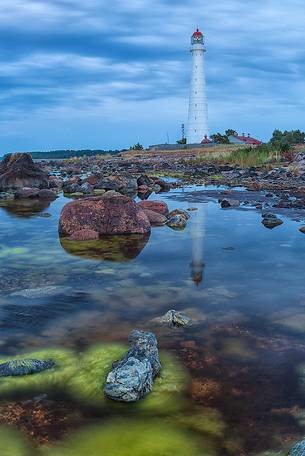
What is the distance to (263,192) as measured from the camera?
20391 mm

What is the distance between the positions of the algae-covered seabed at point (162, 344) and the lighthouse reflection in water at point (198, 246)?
0.04m

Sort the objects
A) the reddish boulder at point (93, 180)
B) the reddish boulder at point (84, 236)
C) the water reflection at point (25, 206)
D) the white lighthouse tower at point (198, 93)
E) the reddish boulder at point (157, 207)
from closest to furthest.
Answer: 1. the reddish boulder at point (84, 236)
2. the reddish boulder at point (157, 207)
3. the water reflection at point (25, 206)
4. the reddish boulder at point (93, 180)
5. the white lighthouse tower at point (198, 93)

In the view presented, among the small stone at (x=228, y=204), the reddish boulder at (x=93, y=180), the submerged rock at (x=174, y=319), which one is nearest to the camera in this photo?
the submerged rock at (x=174, y=319)

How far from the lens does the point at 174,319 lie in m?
5.74

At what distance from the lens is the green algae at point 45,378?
4336 mm

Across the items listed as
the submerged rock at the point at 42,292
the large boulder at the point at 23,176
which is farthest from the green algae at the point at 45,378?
the large boulder at the point at 23,176

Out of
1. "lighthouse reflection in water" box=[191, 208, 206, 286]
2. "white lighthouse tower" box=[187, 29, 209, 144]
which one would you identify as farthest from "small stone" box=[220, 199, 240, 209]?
"white lighthouse tower" box=[187, 29, 209, 144]

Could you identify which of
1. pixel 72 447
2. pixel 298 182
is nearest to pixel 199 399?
pixel 72 447

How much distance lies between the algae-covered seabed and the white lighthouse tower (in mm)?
60212

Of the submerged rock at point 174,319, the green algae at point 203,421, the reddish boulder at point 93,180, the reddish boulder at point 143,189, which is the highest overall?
the reddish boulder at point 93,180

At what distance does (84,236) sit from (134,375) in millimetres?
7257

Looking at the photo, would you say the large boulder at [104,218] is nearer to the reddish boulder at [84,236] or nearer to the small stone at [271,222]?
the reddish boulder at [84,236]

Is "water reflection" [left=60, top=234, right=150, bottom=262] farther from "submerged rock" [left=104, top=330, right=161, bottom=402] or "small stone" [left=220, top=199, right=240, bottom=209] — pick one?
"small stone" [left=220, top=199, right=240, bottom=209]

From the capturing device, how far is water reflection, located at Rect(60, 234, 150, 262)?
31.5 feet
